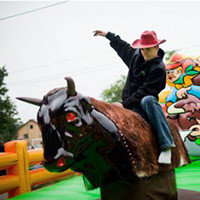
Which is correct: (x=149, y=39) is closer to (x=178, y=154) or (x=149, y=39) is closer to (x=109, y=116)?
(x=109, y=116)

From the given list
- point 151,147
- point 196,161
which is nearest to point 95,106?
point 151,147

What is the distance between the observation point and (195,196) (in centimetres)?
213

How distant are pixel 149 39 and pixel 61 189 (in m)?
2.41

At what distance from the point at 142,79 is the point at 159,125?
0.41 meters

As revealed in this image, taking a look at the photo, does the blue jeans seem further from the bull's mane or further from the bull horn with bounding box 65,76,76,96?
the bull horn with bounding box 65,76,76,96

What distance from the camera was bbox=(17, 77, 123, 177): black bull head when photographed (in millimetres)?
1327

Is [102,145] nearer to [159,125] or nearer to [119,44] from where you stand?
[159,125]

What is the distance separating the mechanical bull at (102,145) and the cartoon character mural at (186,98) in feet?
11.1

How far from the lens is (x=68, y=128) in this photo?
52.9 inches

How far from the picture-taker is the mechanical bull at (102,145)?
1.34 meters

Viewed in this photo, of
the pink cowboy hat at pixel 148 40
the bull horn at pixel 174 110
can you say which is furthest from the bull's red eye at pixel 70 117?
the bull horn at pixel 174 110

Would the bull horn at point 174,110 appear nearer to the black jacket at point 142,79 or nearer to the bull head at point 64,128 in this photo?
the black jacket at point 142,79

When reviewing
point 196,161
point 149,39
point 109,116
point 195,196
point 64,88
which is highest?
point 149,39

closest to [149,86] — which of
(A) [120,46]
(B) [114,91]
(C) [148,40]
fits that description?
(C) [148,40]
